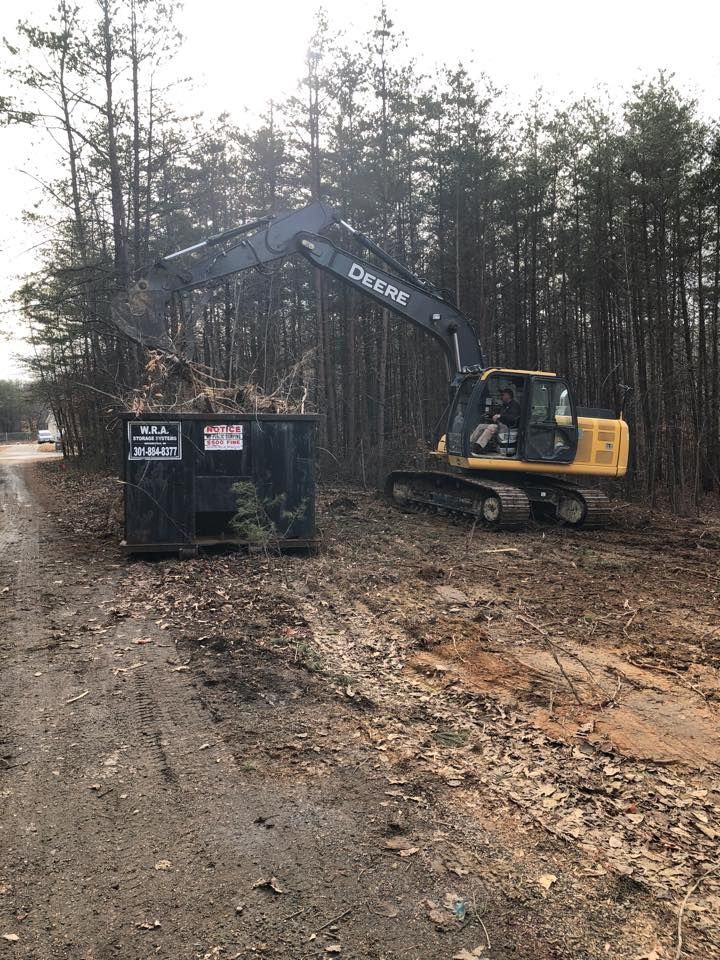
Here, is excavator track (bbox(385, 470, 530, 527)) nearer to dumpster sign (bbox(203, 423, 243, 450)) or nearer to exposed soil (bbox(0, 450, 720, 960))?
exposed soil (bbox(0, 450, 720, 960))

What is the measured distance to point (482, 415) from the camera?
12.5 metres

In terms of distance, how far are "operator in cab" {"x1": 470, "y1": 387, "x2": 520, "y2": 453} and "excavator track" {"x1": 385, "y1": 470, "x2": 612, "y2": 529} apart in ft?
2.31

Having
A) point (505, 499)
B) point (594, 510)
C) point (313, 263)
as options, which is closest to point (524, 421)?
point (505, 499)

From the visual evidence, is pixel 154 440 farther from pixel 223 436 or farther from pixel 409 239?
pixel 409 239

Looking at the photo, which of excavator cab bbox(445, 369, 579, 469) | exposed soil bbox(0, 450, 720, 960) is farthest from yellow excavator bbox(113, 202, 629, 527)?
exposed soil bbox(0, 450, 720, 960)

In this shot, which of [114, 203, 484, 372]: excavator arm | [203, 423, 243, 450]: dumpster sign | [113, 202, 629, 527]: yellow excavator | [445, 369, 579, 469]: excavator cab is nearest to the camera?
[203, 423, 243, 450]: dumpster sign

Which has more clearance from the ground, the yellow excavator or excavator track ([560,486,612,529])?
the yellow excavator

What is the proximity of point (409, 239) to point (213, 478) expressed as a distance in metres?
17.6

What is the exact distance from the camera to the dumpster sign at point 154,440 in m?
8.35

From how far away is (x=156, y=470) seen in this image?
841 cm

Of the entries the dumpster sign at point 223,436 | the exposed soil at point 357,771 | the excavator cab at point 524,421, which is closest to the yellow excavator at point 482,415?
the excavator cab at point 524,421

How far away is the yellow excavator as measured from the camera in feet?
38.7

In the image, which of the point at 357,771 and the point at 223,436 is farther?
the point at 223,436

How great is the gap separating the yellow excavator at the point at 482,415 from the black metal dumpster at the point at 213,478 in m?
3.71
